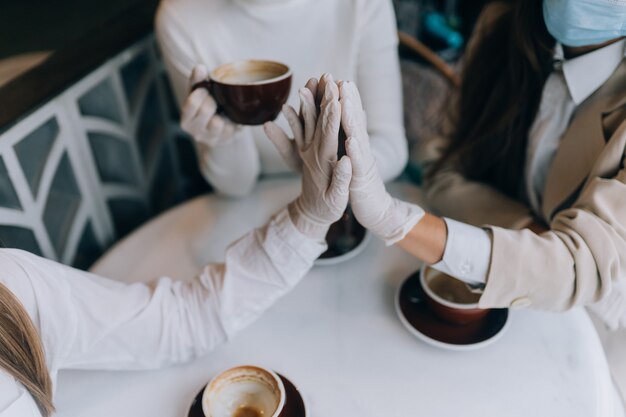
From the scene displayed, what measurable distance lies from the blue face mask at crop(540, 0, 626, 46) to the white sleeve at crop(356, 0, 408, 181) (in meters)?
0.34

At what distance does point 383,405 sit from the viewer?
727 mm

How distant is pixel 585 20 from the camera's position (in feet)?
2.62

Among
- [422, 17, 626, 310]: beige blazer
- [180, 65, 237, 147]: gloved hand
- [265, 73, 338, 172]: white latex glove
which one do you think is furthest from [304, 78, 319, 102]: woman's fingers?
[422, 17, 626, 310]: beige blazer

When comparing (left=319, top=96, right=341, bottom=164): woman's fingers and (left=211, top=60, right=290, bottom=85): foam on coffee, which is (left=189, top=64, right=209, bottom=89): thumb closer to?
(left=211, top=60, right=290, bottom=85): foam on coffee

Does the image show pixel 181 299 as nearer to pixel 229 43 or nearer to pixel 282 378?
pixel 282 378

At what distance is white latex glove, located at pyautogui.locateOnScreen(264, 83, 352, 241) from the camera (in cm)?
67

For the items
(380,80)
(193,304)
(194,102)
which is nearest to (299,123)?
(194,102)

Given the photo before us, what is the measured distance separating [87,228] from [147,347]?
1.96 feet

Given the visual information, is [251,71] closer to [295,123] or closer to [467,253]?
[295,123]

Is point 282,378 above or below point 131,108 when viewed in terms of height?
below

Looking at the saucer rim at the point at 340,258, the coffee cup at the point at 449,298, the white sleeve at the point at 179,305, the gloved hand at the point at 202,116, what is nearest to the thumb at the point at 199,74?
the gloved hand at the point at 202,116

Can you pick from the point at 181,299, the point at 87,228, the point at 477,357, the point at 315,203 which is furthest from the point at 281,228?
the point at 87,228

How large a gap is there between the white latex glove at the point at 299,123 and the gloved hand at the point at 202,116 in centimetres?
17

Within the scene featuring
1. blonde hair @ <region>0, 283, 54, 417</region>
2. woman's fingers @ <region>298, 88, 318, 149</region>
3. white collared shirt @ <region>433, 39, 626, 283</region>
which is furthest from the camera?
white collared shirt @ <region>433, 39, 626, 283</region>
